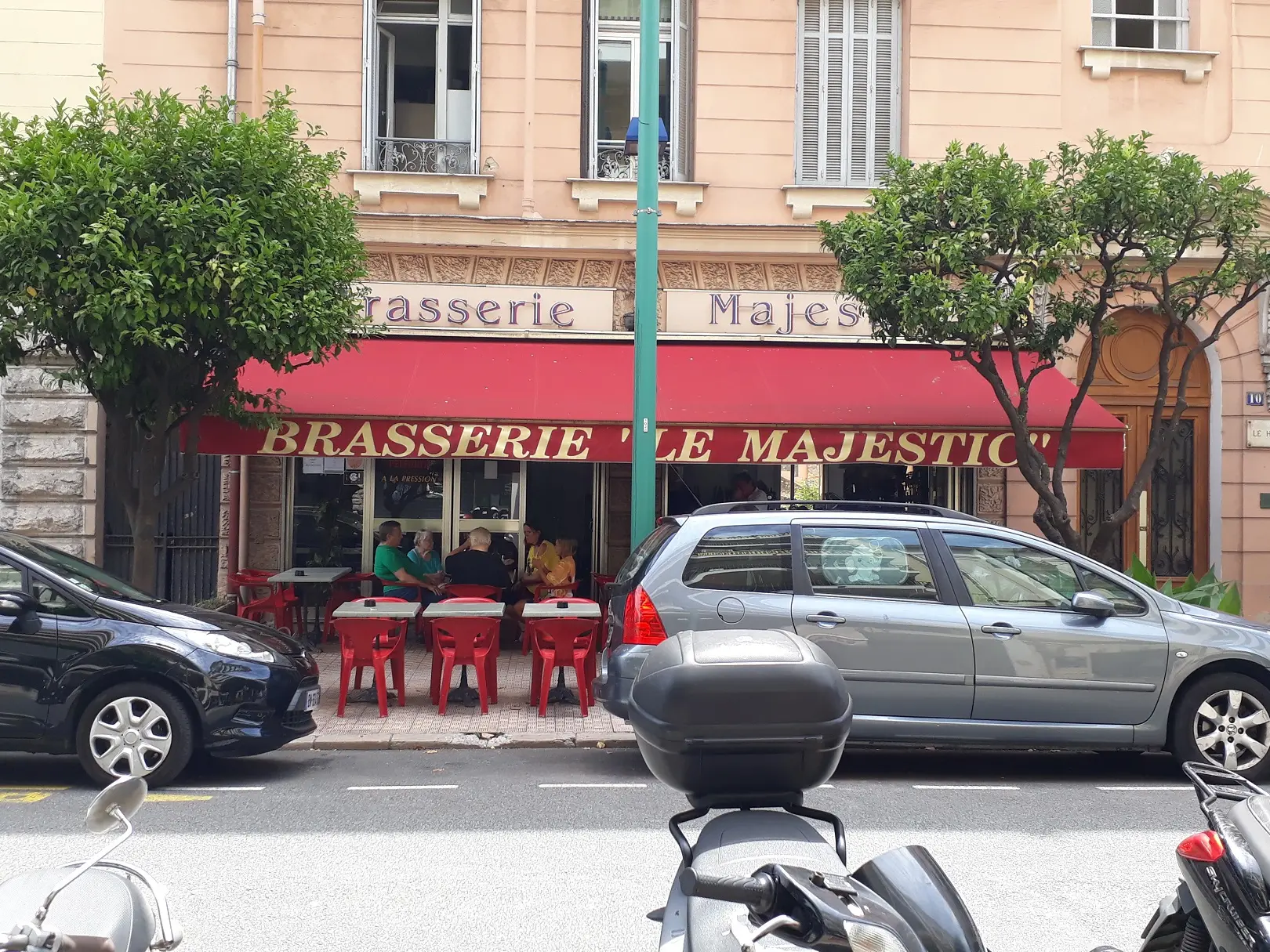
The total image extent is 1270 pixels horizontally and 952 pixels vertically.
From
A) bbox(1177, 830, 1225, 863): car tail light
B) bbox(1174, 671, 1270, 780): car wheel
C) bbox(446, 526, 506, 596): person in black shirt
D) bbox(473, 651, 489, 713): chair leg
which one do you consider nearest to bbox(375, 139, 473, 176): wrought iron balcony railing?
bbox(446, 526, 506, 596): person in black shirt

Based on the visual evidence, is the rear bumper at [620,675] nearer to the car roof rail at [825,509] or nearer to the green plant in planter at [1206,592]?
the car roof rail at [825,509]

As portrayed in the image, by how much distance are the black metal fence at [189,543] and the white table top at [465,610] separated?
4764 millimetres

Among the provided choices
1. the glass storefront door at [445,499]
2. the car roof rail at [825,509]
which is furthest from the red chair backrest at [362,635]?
the glass storefront door at [445,499]

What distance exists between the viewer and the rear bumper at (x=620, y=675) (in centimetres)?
725

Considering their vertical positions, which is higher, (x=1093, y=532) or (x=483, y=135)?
(x=483, y=135)

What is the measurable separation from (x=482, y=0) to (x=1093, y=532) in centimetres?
912

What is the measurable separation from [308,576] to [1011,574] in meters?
7.38

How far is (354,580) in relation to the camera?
43.1ft

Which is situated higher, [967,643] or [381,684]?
[967,643]

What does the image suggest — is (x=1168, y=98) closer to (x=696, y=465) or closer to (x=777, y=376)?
(x=777, y=376)

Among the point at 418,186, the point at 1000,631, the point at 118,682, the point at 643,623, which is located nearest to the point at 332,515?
the point at 418,186

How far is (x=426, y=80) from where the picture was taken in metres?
13.7

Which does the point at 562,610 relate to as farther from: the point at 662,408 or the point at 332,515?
the point at 332,515

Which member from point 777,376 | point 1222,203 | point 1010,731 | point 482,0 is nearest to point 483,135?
point 482,0
